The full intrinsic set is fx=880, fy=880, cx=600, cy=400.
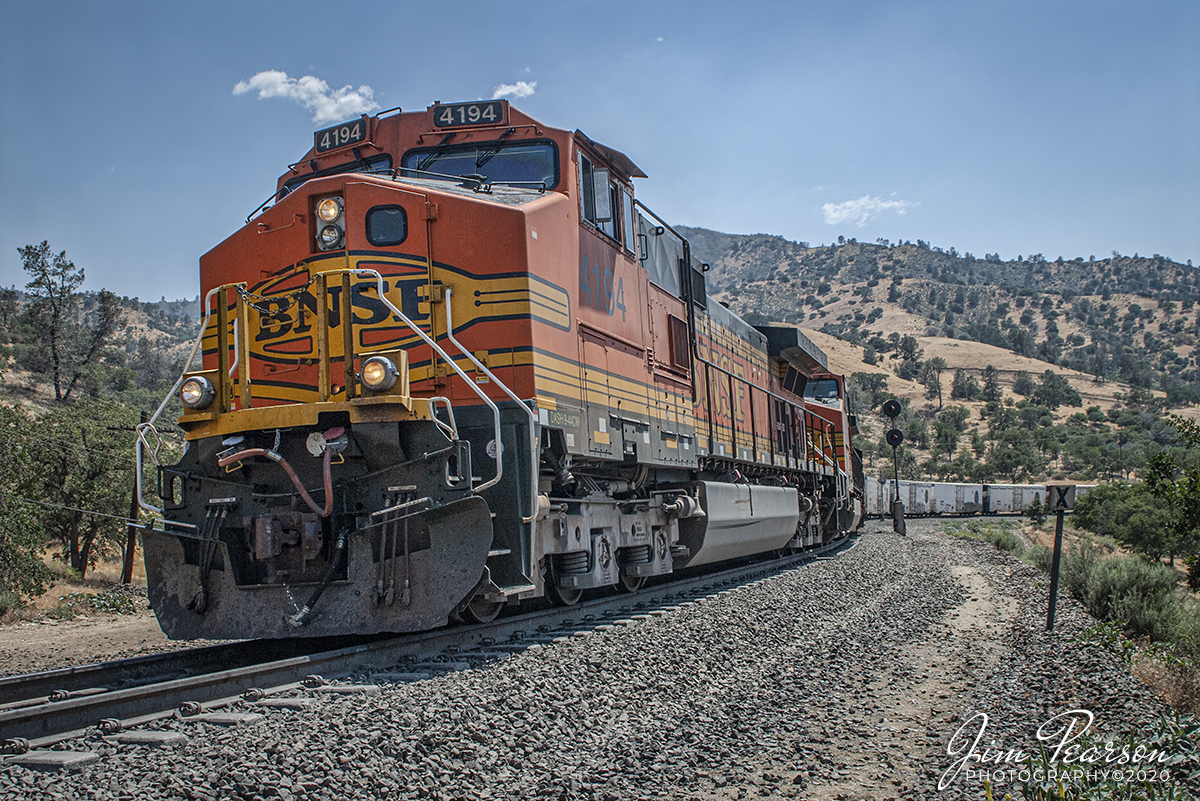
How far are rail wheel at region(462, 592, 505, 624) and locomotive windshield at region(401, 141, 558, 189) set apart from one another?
3.27 meters

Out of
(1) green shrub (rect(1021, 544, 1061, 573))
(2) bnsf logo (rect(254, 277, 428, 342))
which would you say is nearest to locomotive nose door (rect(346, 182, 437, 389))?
(2) bnsf logo (rect(254, 277, 428, 342))

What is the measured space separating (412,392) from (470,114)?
242 cm

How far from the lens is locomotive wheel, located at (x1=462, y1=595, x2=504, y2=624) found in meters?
6.48

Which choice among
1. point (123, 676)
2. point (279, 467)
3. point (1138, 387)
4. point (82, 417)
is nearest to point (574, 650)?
point (279, 467)

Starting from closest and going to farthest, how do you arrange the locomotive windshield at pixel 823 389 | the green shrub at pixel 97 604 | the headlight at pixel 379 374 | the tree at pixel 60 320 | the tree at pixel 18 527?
the headlight at pixel 379 374 → the green shrub at pixel 97 604 → the tree at pixel 18 527 → the locomotive windshield at pixel 823 389 → the tree at pixel 60 320

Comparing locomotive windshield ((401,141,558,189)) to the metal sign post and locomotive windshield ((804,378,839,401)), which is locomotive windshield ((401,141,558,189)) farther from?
locomotive windshield ((804,378,839,401))

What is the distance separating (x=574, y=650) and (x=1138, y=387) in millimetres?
92058

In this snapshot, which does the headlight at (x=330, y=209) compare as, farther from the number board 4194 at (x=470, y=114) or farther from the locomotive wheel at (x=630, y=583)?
the locomotive wheel at (x=630, y=583)

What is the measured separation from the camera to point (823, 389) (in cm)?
1994

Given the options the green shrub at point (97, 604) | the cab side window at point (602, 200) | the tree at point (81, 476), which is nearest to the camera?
the cab side window at point (602, 200)

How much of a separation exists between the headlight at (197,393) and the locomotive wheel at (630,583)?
452cm

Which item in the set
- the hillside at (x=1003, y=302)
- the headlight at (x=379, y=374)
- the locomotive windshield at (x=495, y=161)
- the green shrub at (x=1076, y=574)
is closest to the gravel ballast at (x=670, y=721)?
the headlight at (x=379, y=374)

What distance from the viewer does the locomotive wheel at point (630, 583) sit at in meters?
9.04

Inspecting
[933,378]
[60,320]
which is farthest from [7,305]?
[933,378]
